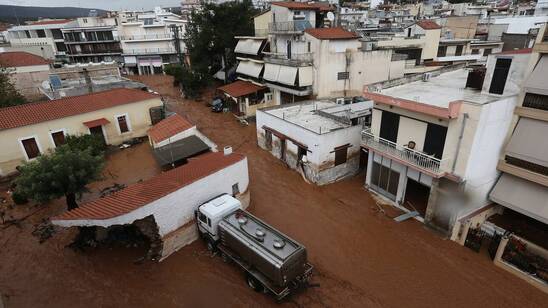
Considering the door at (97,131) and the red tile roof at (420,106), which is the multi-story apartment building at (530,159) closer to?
the red tile roof at (420,106)

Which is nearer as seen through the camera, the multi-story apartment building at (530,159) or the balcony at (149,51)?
the multi-story apartment building at (530,159)

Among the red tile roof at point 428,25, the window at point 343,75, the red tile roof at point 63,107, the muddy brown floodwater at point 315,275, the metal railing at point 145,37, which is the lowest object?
the muddy brown floodwater at point 315,275

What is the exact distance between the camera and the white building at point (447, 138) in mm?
14422

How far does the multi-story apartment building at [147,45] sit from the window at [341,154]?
56.1 m

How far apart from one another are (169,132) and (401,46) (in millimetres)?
29788

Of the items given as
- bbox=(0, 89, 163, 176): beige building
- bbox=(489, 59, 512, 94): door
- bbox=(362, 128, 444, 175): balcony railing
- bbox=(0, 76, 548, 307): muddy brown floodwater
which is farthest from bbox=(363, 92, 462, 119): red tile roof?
bbox=(0, 89, 163, 176): beige building

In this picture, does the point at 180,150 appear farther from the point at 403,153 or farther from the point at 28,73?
the point at 28,73

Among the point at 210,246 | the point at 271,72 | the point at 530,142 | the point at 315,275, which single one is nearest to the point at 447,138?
the point at 530,142

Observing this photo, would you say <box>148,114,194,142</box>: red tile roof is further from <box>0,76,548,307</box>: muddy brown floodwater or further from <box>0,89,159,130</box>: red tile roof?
<box>0,76,548,307</box>: muddy brown floodwater

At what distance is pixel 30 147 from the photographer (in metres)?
24.4

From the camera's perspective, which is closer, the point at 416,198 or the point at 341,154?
the point at 416,198

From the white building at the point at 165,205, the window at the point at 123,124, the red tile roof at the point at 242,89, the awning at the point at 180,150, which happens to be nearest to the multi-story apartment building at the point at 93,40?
the red tile roof at the point at 242,89

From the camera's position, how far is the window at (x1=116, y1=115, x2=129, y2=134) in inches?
1136

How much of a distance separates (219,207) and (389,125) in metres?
11.4
